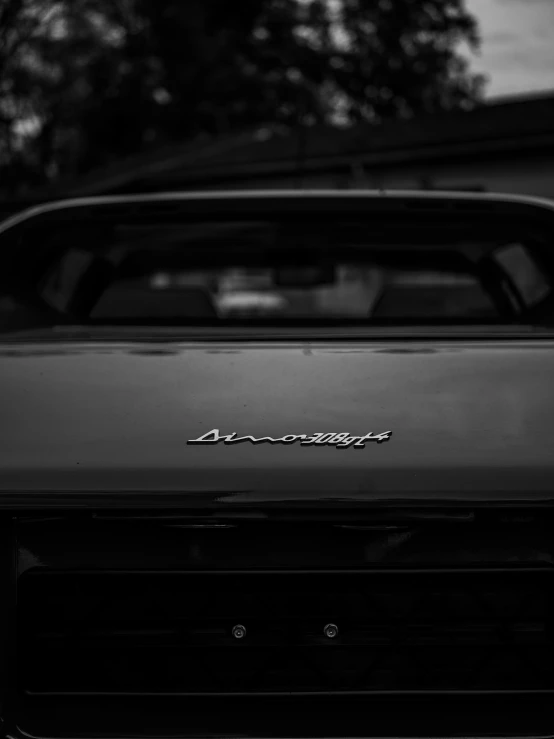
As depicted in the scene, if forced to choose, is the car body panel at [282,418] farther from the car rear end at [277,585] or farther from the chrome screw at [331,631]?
the chrome screw at [331,631]

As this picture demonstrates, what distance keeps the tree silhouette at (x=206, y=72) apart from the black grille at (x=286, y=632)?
35944 millimetres

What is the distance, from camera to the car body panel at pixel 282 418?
2.01 metres

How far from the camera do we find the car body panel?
2.01 metres

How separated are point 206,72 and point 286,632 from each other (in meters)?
41.6

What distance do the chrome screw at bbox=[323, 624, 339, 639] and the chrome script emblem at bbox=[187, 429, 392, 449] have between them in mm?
332

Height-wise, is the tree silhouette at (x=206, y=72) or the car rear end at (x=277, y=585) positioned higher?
the car rear end at (x=277, y=585)

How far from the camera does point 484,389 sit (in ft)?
7.32

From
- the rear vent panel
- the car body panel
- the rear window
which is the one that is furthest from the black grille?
the rear window

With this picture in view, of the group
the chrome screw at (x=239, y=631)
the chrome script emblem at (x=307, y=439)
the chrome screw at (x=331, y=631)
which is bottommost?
the chrome screw at (x=331, y=631)

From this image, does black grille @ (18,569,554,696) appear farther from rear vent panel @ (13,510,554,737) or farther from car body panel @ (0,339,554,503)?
car body panel @ (0,339,554,503)

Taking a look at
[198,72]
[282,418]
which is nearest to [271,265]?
[282,418]

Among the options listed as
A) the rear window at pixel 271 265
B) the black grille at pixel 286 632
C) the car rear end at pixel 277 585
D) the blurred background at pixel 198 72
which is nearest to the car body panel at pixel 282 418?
the car rear end at pixel 277 585

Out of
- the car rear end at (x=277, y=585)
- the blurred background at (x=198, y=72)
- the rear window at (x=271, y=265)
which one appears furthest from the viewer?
the blurred background at (x=198, y=72)

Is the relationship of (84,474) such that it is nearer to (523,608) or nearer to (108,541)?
(108,541)
